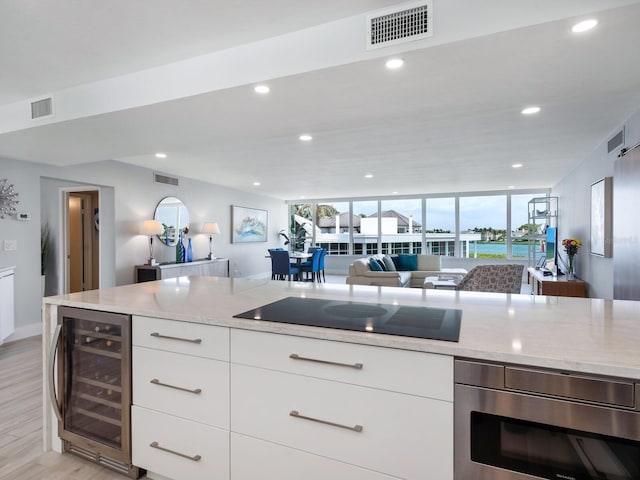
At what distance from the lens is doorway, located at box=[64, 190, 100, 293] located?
249 inches

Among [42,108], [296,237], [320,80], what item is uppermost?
[42,108]

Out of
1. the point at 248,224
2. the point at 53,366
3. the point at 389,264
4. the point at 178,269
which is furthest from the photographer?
the point at 248,224

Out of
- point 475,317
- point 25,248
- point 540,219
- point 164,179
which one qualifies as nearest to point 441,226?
point 540,219

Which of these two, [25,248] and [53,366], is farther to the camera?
[25,248]

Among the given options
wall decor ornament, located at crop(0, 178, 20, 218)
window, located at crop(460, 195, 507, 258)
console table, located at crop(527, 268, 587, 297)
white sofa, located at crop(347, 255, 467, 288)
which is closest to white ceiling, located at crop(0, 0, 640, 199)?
wall decor ornament, located at crop(0, 178, 20, 218)

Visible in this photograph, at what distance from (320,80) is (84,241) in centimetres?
611

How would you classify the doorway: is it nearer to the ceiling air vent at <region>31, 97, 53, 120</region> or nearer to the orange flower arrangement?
the ceiling air vent at <region>31, 97, 53, 120</region>

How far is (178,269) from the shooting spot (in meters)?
5.94

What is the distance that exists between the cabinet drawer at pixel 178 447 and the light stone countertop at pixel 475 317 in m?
0.49

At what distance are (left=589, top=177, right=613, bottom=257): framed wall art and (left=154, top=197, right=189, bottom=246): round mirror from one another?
635cm

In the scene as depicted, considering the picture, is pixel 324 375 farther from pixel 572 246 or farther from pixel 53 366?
pixel 572 246

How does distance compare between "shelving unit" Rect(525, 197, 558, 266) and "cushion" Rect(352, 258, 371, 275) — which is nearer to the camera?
"cushion" Rect(352, 258, 371, 275)

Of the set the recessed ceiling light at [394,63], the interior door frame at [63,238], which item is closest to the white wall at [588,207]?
the recessed ceiling light at [394,63]

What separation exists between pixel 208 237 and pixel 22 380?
15.3 ft
